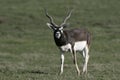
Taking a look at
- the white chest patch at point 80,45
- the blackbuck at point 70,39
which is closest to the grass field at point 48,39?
the blackbuck at point 70,39

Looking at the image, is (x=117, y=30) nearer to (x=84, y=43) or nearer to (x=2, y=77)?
(x=84, y=43)

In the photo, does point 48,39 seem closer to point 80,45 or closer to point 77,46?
point 80,45

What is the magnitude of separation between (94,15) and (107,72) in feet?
95.8

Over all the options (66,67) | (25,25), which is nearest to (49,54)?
(66,67)

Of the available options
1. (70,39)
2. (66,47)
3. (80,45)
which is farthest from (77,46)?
(66,47)

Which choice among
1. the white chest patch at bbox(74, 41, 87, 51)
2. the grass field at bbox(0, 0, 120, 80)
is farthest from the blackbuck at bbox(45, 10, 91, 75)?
the grass field at bbox(0, 0, 120, 80)

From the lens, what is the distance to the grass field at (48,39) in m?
20.3

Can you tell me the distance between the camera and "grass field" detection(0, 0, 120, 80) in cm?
2032

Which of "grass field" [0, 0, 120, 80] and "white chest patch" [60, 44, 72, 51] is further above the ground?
"white chest patch" [60, 44, 72, 51]

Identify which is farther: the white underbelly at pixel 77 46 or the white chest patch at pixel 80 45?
the white chest patch at pixel 80 45

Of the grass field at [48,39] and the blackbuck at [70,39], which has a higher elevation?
the blackbuck at [70,39]

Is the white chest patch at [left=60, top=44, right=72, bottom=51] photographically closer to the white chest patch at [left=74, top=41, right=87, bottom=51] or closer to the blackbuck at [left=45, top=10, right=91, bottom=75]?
the blackbuck at [left=45, top=10, right=91, bottom=75]

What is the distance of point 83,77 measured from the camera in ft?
58.3

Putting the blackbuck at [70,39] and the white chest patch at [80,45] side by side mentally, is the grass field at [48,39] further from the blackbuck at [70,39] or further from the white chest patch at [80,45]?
the white chest patch at [80,45]
